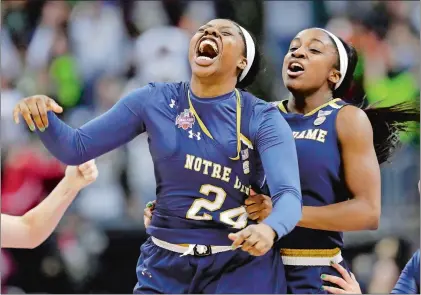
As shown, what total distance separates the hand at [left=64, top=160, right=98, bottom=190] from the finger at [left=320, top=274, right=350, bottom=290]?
995 mm

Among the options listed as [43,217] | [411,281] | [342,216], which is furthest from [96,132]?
[411,281]

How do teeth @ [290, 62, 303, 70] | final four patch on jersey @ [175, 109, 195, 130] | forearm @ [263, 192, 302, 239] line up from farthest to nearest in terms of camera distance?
1. teeth @ [290, 62, 303, 70]
2. final four patch on jersey @ [175, 109, 195, 130]
3. forearm @ [263, 192, 302, 239]

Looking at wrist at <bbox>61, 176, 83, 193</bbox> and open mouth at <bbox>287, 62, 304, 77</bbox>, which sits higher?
open mouth at <bbox>287, 62, 304, 77</bbox>

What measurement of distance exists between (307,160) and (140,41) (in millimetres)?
2599

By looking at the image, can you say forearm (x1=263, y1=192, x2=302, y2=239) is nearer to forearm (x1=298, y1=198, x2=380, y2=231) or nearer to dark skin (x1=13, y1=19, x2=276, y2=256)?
forearm (x1=298, y1=198, x2=380, y2=231)

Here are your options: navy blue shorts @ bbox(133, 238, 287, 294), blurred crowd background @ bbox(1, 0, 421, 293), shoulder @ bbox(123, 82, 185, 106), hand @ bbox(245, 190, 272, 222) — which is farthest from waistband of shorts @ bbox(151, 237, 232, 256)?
blurred crowd background @ bbox(1, 0, 421, 293)

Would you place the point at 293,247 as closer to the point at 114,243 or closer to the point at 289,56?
the point at 289,56

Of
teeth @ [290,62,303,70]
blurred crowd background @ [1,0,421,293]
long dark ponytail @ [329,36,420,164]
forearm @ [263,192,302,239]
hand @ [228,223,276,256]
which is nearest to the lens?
hand @ [228,223,276,256]

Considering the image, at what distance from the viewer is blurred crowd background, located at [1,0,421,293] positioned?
16.4ft

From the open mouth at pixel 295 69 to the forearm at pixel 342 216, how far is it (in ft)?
1.78

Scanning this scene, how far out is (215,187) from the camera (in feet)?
8.96

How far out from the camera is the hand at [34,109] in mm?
2482

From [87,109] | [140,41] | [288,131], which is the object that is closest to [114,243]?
[87,109]

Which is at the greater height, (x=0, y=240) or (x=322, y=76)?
(x=322, y=76)
